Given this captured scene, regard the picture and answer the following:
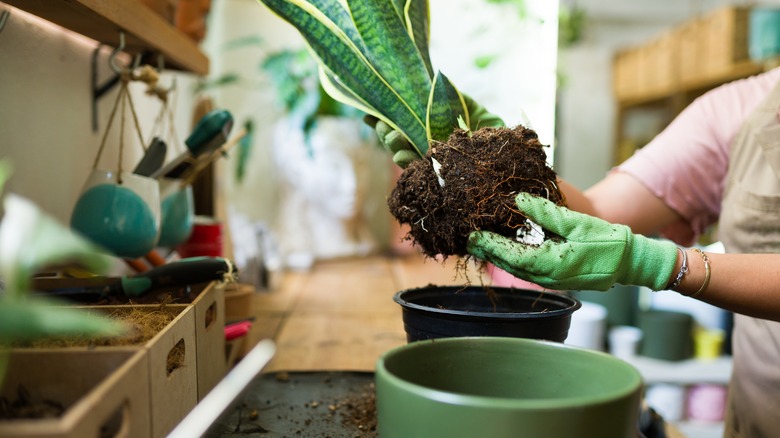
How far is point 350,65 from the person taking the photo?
0.72 metres

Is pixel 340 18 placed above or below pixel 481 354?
above

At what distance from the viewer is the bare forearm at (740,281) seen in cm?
70

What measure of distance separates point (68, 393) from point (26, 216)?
0.52 ft

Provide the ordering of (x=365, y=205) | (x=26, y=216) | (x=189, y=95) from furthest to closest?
(x=365, y=205), (x=189, y=95), (x=26, y=216)

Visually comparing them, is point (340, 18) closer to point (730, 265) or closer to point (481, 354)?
point (481, 354)

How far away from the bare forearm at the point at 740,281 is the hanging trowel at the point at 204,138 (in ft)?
2.22

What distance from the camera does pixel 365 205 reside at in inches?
95.9

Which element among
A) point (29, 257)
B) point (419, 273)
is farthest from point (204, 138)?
point (419, 273)

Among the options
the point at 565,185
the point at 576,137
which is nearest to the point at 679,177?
the point at 565,185

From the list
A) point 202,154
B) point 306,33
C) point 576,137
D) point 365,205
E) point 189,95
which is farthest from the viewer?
point 576,137

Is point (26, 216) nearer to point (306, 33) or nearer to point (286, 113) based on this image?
point (306, 33)

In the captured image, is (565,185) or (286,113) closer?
(565,185)

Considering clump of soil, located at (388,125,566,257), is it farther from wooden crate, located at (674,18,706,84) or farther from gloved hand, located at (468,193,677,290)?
wooden crate, located at (674,18,706,84)

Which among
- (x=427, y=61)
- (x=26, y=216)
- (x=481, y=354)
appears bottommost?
(x=481, y=354)
